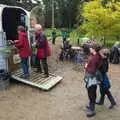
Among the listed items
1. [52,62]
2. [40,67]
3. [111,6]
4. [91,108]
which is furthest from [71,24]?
[91,108]

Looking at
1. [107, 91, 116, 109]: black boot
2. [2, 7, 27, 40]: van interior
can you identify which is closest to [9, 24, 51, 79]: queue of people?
[2, 7, 27, 40]: van interior

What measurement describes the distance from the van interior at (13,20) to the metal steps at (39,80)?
1223mm

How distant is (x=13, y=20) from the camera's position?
11.0 m

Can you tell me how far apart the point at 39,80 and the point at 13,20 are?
2.23 meters

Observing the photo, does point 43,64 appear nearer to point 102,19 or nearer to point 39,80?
point 39,80

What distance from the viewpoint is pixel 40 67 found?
1104 cm

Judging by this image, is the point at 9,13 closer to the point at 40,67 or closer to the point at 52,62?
the point at 40,67

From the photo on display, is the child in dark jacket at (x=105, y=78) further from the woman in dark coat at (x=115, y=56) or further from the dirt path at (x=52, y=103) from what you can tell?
the woman in dark coat at (x=115, y=56)

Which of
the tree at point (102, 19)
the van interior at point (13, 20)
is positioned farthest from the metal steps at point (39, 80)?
the tree at point (102, 19)

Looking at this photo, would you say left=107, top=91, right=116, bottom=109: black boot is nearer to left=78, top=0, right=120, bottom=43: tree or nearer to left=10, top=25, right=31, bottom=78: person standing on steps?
left=10, top=25, right=31, bottom=78: person standing on steps

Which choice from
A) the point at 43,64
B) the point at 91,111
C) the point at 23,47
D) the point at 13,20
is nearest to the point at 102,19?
the point at 13,20

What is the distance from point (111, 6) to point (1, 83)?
11.8 metres

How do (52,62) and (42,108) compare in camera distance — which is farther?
(52,62)

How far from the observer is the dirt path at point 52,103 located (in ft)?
24.5
